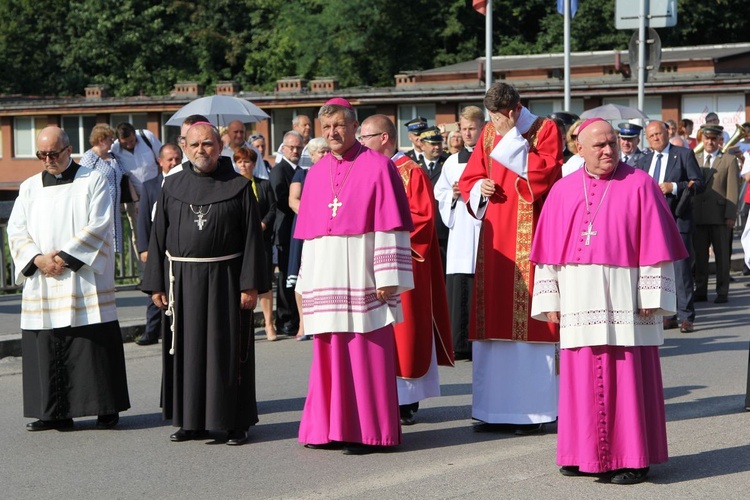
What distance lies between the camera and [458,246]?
38.0 feet

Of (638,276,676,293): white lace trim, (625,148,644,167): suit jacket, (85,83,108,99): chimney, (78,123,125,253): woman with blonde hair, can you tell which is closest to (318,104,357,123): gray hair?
(638,276,676,293): white lace trim

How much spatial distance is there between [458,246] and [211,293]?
3863mm

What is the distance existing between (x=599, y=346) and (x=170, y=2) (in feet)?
195

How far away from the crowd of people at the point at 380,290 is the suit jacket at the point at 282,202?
4036 mm

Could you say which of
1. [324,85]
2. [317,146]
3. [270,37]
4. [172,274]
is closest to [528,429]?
[172,274]

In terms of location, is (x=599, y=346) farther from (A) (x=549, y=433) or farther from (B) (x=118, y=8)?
(B) (x=118, y=8)

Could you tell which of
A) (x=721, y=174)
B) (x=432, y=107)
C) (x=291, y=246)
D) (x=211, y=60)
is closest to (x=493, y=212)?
(x=291, y=246)

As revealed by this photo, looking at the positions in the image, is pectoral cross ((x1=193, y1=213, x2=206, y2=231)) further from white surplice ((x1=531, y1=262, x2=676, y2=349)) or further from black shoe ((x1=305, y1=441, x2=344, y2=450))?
white surplice ((x1=531, y1=262, x2=676, y2=349))

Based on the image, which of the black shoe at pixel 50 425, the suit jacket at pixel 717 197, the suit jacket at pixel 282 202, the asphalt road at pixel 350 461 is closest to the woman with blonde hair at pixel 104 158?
the suit jacket at pixel 282 202

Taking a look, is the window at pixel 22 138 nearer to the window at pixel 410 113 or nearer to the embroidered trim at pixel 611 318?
the window at pixel 410 113

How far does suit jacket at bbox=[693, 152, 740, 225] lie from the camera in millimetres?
16344

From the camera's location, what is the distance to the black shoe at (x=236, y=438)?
8141mm

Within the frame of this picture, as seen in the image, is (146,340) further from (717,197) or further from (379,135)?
(717,197)

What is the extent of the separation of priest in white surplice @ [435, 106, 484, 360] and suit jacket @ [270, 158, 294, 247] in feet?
7.08
